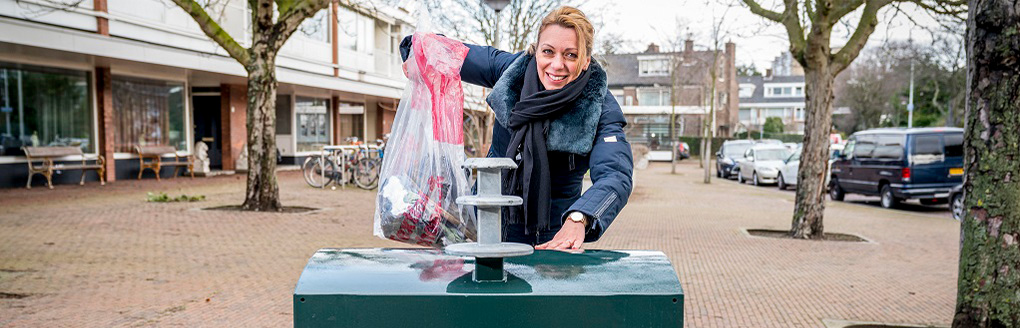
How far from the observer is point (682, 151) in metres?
47.3

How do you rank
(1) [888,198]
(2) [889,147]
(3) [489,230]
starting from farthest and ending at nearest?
(1) [888,198], (2) [889,147], (3) [489,230]

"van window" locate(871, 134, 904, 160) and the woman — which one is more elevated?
Answer: the woman

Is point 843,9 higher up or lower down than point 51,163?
higher up

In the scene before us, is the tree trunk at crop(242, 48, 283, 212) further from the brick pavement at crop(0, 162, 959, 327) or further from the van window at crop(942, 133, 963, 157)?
the van window at crop(942, 133, 963, 157)

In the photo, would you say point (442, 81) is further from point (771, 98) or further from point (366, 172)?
point (771, 98)

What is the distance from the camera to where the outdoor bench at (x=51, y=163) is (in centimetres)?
1518

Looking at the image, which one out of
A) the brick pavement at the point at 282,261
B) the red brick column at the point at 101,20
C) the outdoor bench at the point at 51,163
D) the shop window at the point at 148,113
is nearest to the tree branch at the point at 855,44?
the brick pavement at the point at 282,261

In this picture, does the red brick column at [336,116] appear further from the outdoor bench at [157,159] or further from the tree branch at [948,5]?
the tree branch at [948,5]

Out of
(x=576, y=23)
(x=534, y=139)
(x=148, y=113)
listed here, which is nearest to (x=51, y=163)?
(x=148, y=113)

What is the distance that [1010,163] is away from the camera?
427 cm

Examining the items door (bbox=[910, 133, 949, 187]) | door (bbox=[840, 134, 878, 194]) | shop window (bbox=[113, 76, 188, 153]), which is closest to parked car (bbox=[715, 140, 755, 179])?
door (bbox=[840, 134, 878, 194])

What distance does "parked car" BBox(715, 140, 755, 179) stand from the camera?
2959 centimetres

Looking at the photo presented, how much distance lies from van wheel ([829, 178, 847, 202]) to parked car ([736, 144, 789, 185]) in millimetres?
6005

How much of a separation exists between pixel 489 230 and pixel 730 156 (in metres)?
30.0
